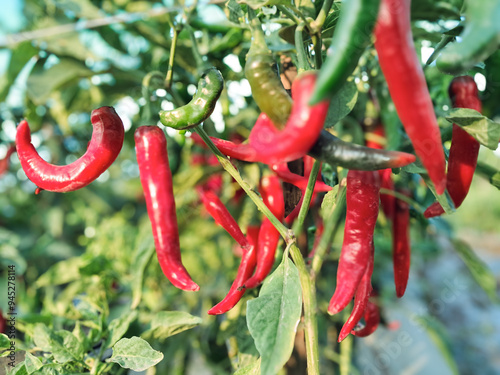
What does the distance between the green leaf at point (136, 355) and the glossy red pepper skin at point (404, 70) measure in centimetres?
43

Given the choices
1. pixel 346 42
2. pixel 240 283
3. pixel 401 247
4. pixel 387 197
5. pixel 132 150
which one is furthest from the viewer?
pixel 132 150

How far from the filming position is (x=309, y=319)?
51cm

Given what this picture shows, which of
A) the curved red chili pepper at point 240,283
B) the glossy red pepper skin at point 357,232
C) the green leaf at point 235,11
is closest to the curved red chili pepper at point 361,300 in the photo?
the glossy red pepper skin at point 357,232

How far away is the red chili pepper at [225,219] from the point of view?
66cm

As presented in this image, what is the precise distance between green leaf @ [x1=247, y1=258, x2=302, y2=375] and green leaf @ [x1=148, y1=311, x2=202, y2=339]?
9.4 inches

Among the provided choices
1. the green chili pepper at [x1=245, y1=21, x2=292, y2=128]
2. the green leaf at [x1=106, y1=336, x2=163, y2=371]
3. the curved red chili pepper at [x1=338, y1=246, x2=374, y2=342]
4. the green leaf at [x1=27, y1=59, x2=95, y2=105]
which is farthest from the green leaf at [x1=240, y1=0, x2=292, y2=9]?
the green leaf at [x1=27, y1=59, x2=95, y2=105]

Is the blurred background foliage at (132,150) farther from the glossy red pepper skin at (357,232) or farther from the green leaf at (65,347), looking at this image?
the glossy red pepper skin at (357,232)

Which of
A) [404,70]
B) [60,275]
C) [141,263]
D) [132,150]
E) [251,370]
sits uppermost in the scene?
[404,70]

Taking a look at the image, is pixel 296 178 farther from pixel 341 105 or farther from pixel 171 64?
pixel 171 64

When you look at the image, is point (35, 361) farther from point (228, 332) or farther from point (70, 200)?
point (70, 200)

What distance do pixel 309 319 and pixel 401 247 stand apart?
0.31 meters

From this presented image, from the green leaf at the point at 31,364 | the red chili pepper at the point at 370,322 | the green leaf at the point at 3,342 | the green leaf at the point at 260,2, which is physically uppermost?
the green leaf at the point at 260,2

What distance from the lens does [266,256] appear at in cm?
67

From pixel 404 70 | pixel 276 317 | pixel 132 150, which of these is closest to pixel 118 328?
pixel 276 317
